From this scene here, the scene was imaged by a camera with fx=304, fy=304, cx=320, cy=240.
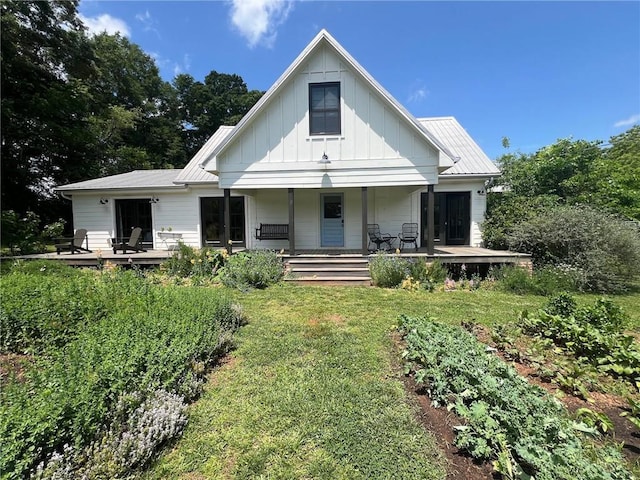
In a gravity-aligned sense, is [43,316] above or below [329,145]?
below

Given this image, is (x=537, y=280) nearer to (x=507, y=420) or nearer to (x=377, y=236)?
(x=377, y=236)

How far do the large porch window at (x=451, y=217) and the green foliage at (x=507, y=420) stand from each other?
9.13 metres

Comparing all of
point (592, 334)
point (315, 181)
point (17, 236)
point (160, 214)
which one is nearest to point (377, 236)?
point (315, 181)

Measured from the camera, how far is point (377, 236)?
1105 cm

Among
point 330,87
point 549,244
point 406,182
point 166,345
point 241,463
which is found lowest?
point 241,463

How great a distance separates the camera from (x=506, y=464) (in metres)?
1.92

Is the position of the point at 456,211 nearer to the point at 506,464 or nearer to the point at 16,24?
the point at 506,464

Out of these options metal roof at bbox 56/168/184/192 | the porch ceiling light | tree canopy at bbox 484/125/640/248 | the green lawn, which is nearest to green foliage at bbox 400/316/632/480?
the green lawn

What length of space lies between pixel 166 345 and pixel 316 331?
6.79 ft

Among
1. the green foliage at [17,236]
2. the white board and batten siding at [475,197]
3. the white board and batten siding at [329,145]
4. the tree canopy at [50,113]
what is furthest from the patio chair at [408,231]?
the tree canopy at [50,113]

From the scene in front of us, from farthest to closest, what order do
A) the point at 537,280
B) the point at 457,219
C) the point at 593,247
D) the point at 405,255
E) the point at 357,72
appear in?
1. the point at 457,219
2. the point at 357,72
3. the point at 405,255
4. the point at 593,247
5. the point at 537,280

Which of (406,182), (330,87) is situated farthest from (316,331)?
(330,87)

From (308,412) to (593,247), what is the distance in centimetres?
872

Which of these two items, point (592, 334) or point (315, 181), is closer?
point (592, 334)
